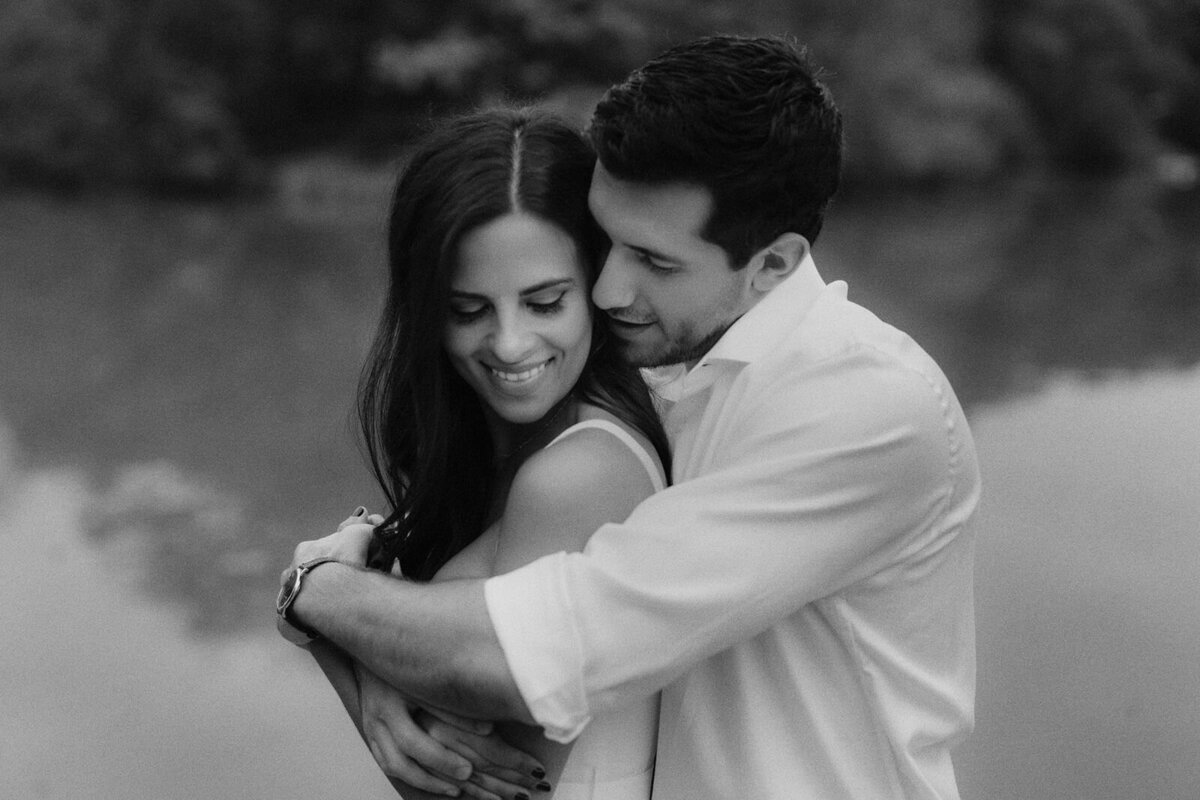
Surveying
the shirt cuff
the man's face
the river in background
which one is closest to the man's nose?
the man's face

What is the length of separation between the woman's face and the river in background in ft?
8.08

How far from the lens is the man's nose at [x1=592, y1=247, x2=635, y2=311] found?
6.04 feet

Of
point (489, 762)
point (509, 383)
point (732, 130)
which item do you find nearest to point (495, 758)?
point (489, 762)

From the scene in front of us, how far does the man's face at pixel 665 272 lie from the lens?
1.79 meters

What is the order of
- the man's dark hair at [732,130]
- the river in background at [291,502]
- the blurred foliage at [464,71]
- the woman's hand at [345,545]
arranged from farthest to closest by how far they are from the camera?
the blurred foliage at [464,71] → the river in background at [291,502] → the woman's hand at [345,545] → the man's dark hair at [732,130]

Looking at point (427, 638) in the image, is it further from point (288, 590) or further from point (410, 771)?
point (288, 590)

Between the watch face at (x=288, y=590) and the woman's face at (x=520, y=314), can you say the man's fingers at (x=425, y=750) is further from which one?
the woman's face at (x=520, y=314)

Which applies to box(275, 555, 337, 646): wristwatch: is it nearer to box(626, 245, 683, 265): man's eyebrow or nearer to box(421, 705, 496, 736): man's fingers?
box(421, 705, 496, 736): man's fingers

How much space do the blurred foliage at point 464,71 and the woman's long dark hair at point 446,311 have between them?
14638mm

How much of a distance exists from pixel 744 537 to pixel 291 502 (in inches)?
215

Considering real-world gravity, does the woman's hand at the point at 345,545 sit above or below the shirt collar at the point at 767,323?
above

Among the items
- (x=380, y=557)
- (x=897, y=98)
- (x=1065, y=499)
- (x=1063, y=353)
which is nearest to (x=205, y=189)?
(x=897, y=98)

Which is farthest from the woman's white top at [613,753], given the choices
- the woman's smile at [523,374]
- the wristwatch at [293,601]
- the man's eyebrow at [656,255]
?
the wristwatch at [293,601]

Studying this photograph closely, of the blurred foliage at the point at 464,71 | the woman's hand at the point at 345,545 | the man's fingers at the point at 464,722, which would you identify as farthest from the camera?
the blurred foliage at the point at 464,71
